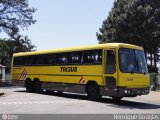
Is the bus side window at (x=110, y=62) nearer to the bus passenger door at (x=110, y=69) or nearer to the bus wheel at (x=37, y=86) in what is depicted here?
the bus passenger door at (x=110, y=69)

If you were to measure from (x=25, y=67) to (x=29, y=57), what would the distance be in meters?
0.99

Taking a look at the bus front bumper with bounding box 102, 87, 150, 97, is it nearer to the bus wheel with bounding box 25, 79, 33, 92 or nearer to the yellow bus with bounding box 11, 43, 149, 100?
the yellow bus with bounding box 11, 43, 149, 100

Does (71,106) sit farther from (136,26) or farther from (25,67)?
(136,26)

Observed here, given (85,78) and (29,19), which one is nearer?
(85,78)

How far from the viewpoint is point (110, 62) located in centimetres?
2291

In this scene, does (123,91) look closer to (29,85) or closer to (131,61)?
(131,61)

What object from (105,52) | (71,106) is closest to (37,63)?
(105,52)

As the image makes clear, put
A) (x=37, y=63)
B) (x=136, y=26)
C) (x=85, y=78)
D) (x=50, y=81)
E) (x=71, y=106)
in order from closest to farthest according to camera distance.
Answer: (x=71, y=106) → (x=85, y=78) → (x=50, y=81) → (x=37, y=63) → (x=136, y=26)

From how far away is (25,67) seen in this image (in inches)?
1302

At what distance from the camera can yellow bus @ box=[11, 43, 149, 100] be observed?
22.5 metres

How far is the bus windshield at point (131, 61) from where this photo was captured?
888 inches

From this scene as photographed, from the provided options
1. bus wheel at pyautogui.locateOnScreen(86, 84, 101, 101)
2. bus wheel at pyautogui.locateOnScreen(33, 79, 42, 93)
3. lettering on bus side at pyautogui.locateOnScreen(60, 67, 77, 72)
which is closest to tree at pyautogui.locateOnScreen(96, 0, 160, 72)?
bus wheel at pyautogui.locateOnScreen(33, 79, 42, 93)

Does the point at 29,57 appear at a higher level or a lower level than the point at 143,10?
lower

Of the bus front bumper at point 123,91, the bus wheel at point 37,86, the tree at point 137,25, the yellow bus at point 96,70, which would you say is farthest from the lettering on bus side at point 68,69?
the tree at point 137,25
